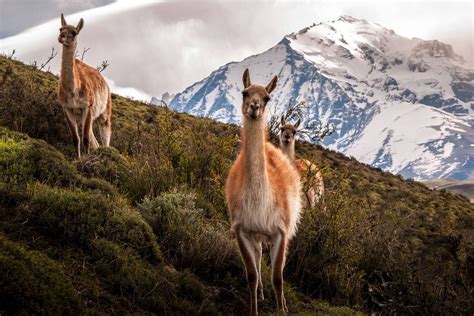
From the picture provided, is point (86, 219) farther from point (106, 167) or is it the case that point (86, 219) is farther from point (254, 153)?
point (106, 167)

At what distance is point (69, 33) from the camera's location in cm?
950

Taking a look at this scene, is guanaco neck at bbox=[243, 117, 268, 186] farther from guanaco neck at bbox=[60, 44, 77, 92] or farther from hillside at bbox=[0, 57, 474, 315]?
guanaco neck at bbox=[60, 44, 77, 92]

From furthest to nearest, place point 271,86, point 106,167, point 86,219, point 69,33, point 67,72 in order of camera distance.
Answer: point 69,33 → point 67,72 → point 106,167 → point 271,86 → point 86,219

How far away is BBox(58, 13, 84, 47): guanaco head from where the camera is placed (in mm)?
9406

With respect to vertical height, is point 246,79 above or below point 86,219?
above

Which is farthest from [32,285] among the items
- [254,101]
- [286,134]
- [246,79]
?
[286,134]

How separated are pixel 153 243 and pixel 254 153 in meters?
1.46

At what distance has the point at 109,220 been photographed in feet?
18.1

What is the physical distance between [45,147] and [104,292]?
2745 mm

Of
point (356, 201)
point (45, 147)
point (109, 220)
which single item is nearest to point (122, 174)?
point (45, 147)

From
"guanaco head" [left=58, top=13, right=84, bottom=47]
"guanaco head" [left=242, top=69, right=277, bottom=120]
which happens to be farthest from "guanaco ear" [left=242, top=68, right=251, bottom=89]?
"guanaco head" [left=58, top=13, right=84, bottom=47]

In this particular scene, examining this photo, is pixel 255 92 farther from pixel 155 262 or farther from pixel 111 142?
pixel 111 142

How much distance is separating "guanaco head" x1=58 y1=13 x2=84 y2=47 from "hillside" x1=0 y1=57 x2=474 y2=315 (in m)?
1.26

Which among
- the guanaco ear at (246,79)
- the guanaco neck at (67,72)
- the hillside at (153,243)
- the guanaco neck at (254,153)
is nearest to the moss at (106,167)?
the hillside at (153,243)
